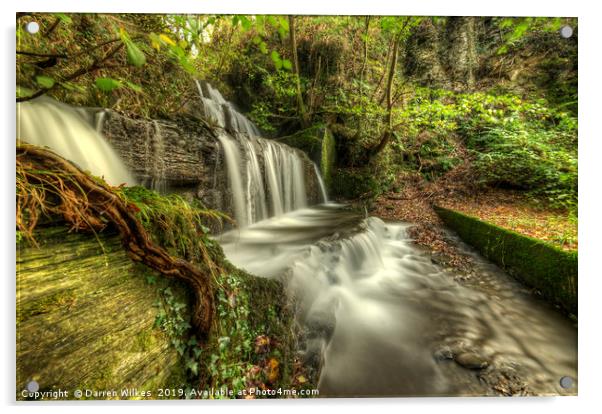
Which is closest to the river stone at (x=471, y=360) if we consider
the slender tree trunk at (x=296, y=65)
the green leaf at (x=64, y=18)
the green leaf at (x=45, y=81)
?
the slender tree trunk at (x=296, y=65)

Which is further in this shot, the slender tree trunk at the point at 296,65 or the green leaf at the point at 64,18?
the slender tree trunk at the point at 296,65

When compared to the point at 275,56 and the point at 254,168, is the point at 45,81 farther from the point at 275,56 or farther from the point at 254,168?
the point at 254,168

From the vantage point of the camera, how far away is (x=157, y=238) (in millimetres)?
1229

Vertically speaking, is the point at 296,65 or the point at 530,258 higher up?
the point at 296,65

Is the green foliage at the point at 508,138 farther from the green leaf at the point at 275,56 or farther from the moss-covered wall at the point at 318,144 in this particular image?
the green leaf at the point at 275,56

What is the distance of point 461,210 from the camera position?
4098 millimetres

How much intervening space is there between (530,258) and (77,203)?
384cm

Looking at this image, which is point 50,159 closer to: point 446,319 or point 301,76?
point 446,319

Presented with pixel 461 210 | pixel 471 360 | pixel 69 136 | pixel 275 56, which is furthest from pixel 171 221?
pixel 461 210

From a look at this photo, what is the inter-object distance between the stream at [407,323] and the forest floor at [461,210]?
59 cm

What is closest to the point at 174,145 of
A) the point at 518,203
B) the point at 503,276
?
the point at 503,276

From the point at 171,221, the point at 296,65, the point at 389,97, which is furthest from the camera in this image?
the point at 389,97

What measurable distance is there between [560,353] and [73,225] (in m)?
3.25

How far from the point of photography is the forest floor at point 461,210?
2307mm
